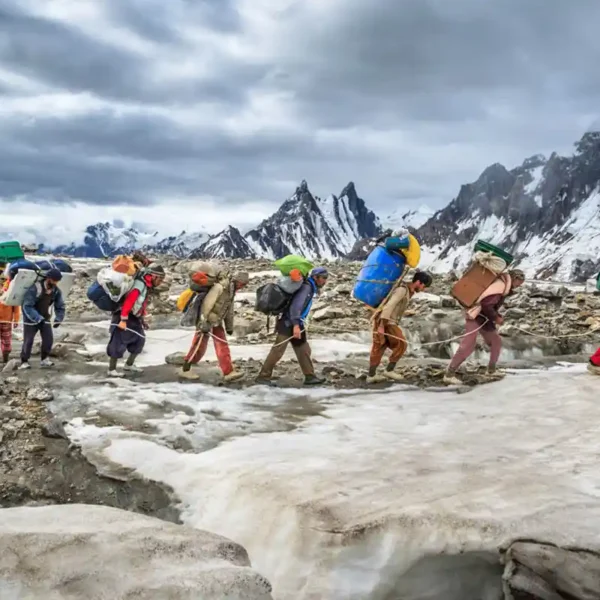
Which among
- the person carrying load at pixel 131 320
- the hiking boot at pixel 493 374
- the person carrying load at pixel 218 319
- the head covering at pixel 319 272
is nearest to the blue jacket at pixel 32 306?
the person carrying load at pixel 131 320

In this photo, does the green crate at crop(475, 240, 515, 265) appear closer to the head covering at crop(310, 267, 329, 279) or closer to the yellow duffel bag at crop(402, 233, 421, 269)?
the yellow duffel bag at crop(402, 233, 421, 269)

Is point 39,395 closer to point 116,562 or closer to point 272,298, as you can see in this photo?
point 272,298

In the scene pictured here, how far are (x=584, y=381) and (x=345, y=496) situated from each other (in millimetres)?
5790

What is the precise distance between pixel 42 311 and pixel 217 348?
335 cm

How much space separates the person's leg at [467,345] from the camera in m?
10.2

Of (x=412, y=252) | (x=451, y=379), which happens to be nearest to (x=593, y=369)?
(x=451, y=379)

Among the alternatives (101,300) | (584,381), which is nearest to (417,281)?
(584,381)

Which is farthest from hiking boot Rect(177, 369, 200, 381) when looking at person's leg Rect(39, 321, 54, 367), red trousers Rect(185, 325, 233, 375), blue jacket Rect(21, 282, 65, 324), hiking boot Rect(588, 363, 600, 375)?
hiking boot Rect(588, 363, 600, 375)

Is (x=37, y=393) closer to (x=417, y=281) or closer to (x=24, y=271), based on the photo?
(x=24, y=271)

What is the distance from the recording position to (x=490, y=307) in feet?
33.5

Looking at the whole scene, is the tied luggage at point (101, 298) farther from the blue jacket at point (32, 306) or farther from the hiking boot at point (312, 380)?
the hiking boot at point (312, 380)

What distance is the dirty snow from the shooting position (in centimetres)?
443

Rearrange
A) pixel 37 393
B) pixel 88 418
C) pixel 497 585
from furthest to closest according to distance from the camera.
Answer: pixel 37 393 → pixel 88 418 → pixel 497 585

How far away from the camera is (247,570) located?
11.8ft
